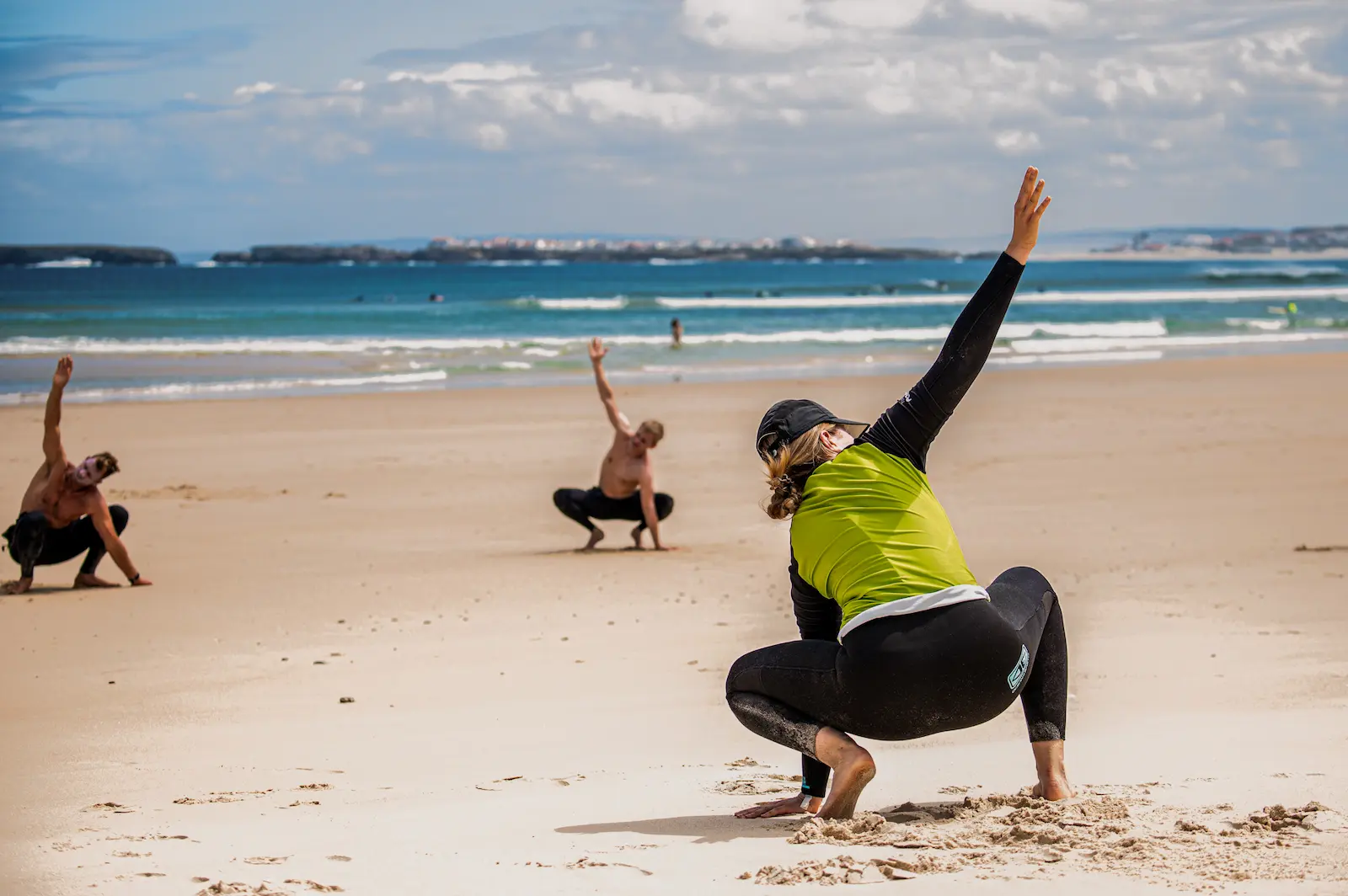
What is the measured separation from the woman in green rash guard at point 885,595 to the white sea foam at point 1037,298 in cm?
5647

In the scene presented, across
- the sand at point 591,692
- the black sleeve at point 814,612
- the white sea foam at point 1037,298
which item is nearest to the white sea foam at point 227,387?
the sand at point 591,692

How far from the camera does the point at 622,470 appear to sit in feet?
35.2

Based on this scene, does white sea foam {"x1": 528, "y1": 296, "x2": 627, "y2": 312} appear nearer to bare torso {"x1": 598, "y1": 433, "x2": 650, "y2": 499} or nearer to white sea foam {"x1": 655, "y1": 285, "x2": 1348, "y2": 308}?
white sea foam {"x1": 655, "y1": 285, "x2": 1348, "y2": 308}

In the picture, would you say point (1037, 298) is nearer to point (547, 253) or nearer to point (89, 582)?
point (89, 582)

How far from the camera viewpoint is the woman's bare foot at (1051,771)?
390 cm

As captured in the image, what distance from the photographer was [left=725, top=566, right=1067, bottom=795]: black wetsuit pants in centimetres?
347

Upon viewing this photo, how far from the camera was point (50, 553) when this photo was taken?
9398 mm

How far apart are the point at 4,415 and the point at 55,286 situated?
77526 millimetres

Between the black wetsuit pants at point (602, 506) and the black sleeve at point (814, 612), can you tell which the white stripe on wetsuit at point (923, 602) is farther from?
the black wetsuit pants at point (602, 506)

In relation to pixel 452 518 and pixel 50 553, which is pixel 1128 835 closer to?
pixel 50 553

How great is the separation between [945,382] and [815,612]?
73cm

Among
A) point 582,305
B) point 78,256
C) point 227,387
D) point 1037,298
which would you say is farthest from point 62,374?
point 78,256

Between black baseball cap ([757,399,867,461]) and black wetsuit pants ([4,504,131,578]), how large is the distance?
707 centimetres

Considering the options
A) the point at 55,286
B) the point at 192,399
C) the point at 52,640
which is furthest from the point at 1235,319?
the point at 55,286
